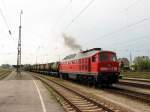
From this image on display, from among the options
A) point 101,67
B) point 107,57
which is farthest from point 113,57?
point 101,67

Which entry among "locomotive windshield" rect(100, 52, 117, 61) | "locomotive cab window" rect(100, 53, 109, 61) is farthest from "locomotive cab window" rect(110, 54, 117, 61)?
"locomotive cab window" rect(100, 53, 109, 61)

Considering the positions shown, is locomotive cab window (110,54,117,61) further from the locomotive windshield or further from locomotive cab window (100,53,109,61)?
locomotive cab window (100,53,109,61)

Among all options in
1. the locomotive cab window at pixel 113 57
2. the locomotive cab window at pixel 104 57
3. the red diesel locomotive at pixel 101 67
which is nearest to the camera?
the red diesel locomotive at pixel 101 67

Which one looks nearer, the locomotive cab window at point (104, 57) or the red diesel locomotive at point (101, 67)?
the red diesel locomotive at point (101, 67)

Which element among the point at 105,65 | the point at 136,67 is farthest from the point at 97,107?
the point at 136,67

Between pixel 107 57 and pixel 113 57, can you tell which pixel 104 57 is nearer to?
pixel 107 57

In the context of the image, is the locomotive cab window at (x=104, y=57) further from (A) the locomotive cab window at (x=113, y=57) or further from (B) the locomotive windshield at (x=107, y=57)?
(A) the locomotive cab window at (x=113, y=57)

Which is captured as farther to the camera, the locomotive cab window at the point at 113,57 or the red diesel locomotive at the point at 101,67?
the locomotive cab window at the point at 113,57

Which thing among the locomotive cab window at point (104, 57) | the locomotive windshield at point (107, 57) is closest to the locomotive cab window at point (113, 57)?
the locomotive windshield at point (107, 57)

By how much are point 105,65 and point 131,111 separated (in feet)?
48.4

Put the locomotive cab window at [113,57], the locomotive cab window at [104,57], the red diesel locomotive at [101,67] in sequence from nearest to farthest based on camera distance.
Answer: the red diesel locomotive at [101,67] → the locomotive cab window at [104,57] → the locomotive cab window at [113,57]

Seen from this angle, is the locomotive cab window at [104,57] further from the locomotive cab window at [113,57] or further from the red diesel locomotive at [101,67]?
the locomotive cab window at [113,57]

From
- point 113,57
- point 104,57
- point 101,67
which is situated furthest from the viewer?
point 113,57

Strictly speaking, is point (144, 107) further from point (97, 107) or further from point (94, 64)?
point (94, 64)
